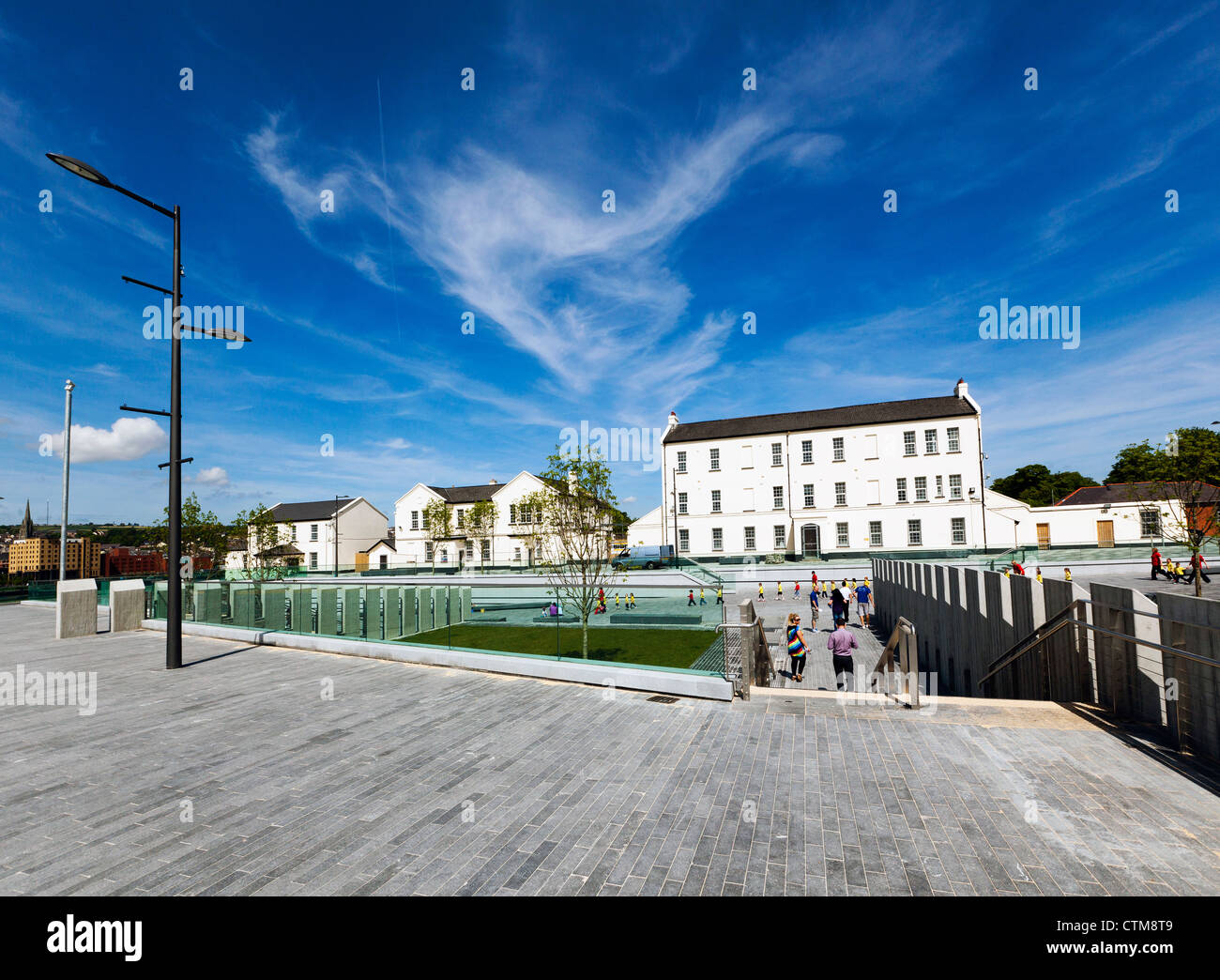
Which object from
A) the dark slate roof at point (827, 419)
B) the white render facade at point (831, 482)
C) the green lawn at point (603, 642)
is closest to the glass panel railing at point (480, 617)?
the green lawn at point (603, 642)

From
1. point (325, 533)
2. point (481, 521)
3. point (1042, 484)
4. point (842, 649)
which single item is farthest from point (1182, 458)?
point (325, 533)

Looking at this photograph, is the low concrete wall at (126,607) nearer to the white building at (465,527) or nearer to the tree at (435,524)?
the white building at (465,527)

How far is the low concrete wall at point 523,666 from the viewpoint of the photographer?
8672 millimetres

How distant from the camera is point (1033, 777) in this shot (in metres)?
5.43

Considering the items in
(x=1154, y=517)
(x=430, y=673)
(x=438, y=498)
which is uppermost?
(x=438, y=498)

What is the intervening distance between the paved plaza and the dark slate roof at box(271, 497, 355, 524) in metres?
61.5

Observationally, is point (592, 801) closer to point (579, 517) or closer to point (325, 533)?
point (579, 517)

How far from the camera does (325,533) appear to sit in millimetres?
64250

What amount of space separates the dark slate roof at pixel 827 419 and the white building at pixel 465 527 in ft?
53.7
